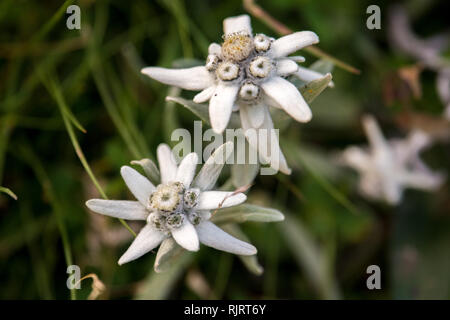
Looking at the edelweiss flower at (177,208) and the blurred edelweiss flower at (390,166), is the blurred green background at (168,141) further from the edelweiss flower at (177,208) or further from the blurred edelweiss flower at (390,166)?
the edelweiss flower at (177,208)

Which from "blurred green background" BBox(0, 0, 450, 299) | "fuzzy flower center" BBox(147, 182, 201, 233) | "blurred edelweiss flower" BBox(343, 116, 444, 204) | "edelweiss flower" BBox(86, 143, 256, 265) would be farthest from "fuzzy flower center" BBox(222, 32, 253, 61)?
"blurred edelweiss flower" BBox(343, 116, 444, 204)

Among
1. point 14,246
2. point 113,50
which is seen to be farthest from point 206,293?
point 113,50

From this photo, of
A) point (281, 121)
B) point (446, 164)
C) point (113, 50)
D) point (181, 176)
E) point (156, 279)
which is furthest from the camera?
point (446, 164)

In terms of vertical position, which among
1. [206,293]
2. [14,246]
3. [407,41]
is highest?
[407,41]

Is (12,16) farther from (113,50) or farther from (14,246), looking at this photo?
(14,246)

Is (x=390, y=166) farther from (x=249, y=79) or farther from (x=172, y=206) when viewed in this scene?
(x=172, y=206)
